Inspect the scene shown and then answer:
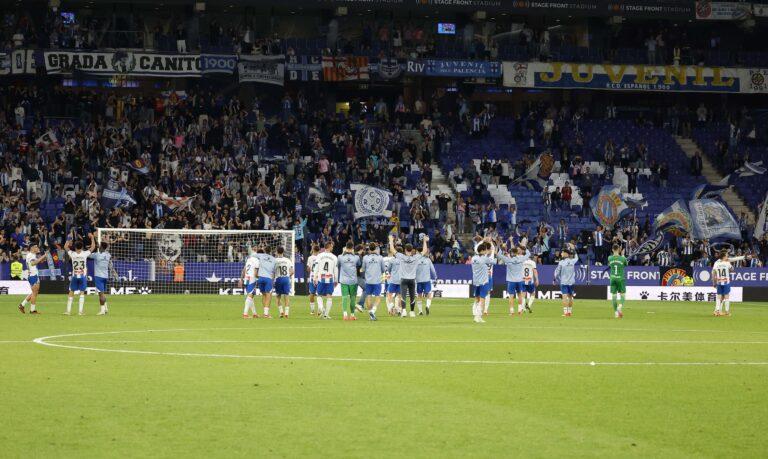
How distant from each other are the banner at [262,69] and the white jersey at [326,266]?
93.6ft

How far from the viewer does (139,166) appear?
5216 centimetres

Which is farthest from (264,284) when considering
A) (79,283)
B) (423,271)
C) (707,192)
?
(707,192)

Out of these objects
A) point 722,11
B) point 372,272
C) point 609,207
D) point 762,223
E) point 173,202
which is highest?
point 722,11

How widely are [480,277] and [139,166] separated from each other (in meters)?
24.2

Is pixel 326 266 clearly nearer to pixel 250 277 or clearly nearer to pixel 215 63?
pixel 250 277

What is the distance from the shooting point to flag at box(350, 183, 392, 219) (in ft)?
171

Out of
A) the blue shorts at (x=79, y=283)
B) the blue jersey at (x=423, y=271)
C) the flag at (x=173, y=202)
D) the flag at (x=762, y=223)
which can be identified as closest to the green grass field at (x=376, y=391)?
the blue shorts at (x=79, y=283)

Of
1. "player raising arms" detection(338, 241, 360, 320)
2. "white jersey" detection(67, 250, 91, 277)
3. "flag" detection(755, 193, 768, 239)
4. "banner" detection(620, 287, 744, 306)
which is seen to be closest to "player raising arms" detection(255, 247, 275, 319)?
"player raising arms" detection(338, 241, 360, 320)

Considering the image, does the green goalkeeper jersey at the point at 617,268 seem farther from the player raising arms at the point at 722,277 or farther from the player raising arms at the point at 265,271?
the player raising arms at the point at 265,271

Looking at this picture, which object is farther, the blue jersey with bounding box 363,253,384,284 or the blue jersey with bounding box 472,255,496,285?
the blue jersey with bounding box 363,253,384,284

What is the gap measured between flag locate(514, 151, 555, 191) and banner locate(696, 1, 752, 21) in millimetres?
12842

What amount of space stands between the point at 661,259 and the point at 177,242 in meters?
21.0

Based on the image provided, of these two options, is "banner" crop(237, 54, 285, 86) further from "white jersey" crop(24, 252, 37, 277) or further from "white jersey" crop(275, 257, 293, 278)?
"white jersey" crop(24, 252, 37, 277)

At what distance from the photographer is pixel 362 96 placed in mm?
65750
